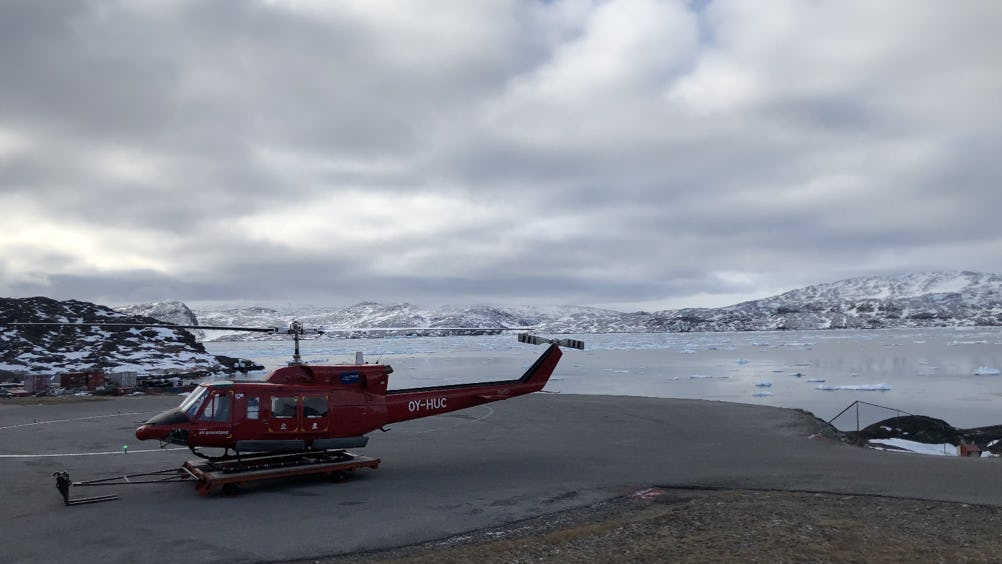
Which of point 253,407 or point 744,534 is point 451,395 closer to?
point 253,407

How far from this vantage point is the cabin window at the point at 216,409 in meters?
11.4

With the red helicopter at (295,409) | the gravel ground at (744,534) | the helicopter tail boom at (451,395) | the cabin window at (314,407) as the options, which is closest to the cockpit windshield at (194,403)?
the red helicopter at (295,409)

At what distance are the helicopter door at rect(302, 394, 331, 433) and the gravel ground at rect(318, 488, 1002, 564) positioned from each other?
4.78 m

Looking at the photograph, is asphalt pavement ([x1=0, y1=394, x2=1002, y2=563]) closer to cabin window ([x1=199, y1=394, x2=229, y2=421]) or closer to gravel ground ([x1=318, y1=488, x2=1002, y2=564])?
gravel ground ([x1=318, y1=488, x2=1002, y2=564])

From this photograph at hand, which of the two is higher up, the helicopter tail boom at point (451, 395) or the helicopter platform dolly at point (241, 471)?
the helicopter tail boom at point (451, 395)

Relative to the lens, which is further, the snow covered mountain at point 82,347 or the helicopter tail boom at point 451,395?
the snow covered mountain at point 82,347

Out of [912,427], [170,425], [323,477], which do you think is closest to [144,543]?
[170,425]

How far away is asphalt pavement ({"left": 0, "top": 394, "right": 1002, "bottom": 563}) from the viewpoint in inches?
333

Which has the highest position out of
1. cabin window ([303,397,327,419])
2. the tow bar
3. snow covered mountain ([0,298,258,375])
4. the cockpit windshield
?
snow covered mountain ([0,298,258,375])

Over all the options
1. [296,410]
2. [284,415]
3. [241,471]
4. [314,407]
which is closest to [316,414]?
[314,407]

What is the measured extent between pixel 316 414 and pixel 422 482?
2.41 m

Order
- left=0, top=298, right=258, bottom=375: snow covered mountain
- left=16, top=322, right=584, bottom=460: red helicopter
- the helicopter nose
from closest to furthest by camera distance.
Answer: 1. the helicopter nose
2. left=16, top=322, right=584, bottom=460: red helicopter
3. left=0, top=298, right=258, bottom=375: snow covered mountain

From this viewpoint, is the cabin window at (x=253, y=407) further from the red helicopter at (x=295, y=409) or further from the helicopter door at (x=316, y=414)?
the helicopter door at (x=316, y=414)

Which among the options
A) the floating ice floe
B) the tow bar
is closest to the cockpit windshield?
the tow bar
